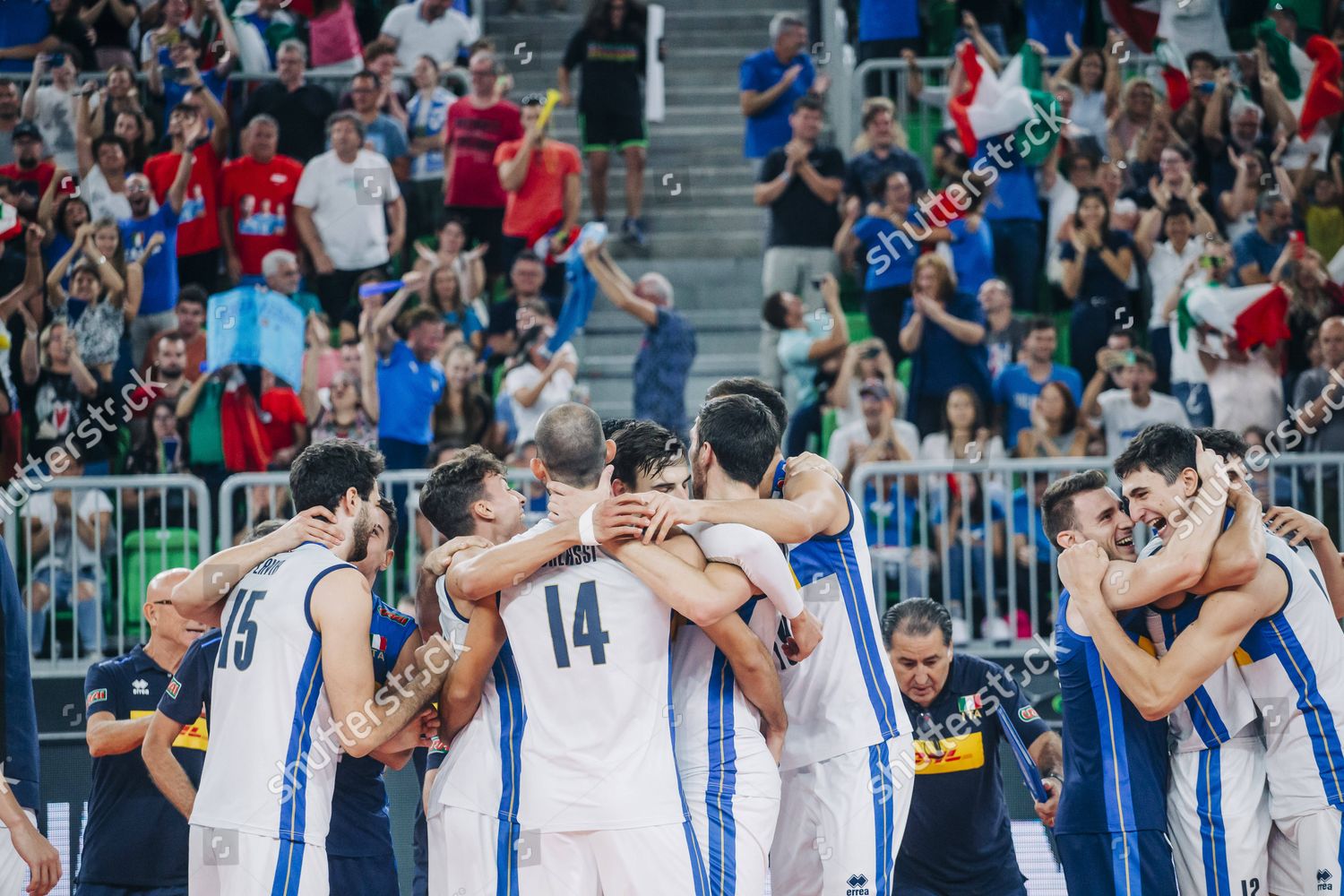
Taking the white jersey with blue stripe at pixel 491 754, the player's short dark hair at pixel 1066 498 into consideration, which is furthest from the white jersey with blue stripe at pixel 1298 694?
the white jersey with blue stripe at pixel 491 754

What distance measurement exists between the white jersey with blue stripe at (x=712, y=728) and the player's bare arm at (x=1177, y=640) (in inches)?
46.0

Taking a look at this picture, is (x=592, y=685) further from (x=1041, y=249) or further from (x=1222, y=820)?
(x=1041, y=249)

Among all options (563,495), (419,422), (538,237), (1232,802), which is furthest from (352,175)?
(1232,802)

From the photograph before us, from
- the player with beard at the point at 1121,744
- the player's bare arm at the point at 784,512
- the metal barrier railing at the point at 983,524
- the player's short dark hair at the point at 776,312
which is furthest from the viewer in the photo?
the player's short dark hair at the point at 776,312

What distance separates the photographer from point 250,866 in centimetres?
511

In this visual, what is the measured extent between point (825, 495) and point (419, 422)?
20.6 ft

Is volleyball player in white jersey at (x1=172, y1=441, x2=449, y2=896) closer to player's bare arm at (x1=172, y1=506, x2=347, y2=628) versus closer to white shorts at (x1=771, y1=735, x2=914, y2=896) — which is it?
player's bare arm at (x1=172, y1=506, x2=347, y2=628)

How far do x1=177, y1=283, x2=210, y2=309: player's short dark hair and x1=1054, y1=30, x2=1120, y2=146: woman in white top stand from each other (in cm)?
752

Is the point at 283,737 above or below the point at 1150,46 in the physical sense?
below

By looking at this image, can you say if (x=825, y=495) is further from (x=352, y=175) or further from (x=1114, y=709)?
(x=352, y=175)

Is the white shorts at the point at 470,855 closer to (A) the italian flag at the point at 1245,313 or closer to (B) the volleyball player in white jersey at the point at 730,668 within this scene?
(B) the volleyball player in white jersey at the point at 730,668

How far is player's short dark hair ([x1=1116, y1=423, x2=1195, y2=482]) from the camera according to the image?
220 inches

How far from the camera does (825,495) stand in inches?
218

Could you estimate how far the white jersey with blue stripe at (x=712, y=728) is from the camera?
5234 mm
